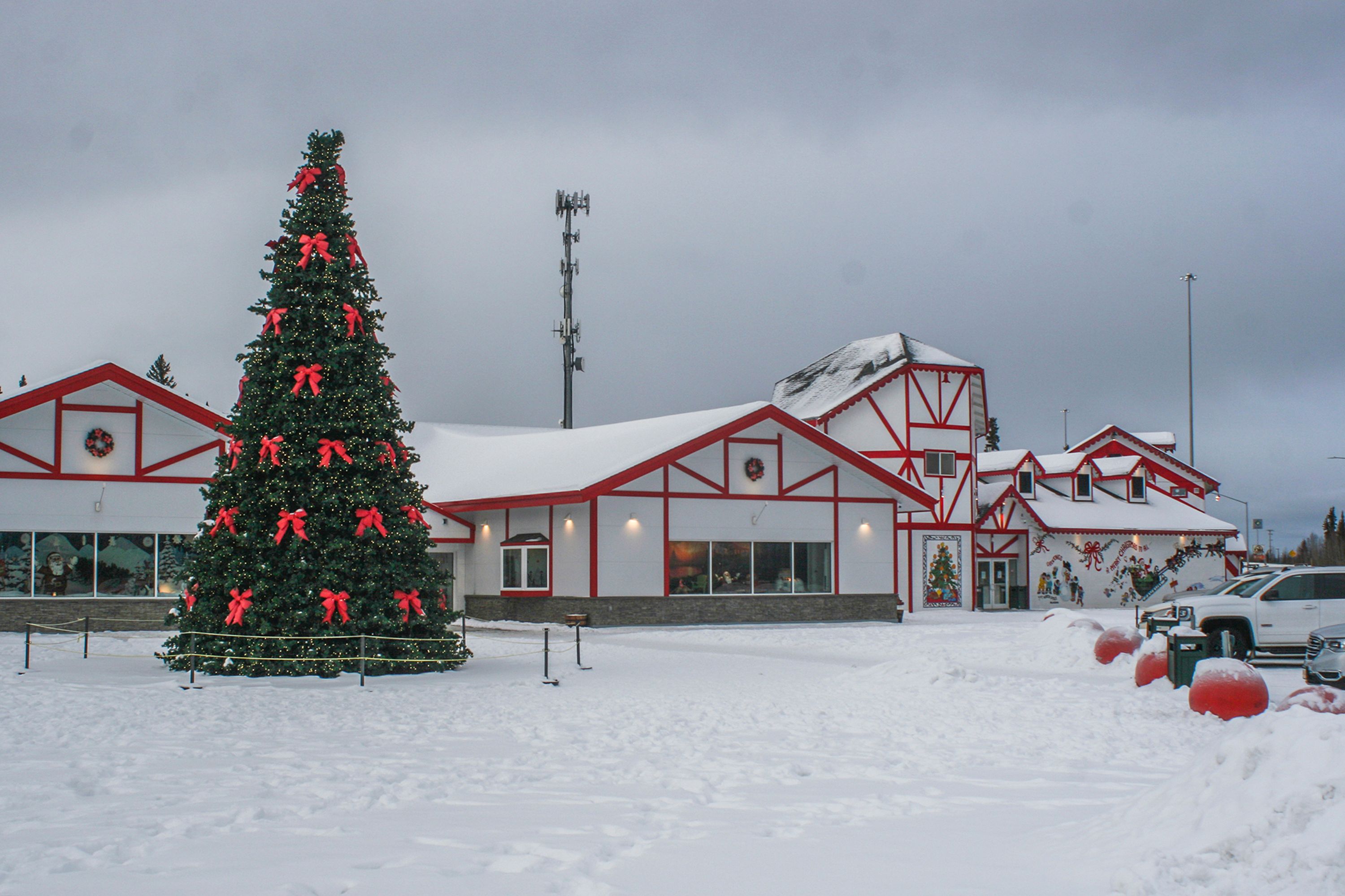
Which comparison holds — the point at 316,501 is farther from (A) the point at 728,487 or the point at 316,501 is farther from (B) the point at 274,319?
(A) the point at 728,487

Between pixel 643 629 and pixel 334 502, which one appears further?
pixel 643 629

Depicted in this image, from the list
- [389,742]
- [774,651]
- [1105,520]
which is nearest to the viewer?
[389,742]

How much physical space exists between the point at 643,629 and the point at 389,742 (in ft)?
57.8

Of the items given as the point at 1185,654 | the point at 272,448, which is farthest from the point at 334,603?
the point at 1185,654

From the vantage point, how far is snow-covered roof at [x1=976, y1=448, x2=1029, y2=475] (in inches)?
1861

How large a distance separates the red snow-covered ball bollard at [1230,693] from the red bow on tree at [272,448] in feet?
40.7

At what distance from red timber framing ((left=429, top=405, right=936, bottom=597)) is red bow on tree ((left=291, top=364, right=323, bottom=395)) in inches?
443

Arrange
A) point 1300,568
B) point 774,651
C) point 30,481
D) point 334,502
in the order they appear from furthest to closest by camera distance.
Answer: point 30,481, point 774,651, point 1300,568, point 334,502

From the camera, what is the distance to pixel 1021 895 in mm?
6434

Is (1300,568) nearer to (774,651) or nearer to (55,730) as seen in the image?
(774,651)

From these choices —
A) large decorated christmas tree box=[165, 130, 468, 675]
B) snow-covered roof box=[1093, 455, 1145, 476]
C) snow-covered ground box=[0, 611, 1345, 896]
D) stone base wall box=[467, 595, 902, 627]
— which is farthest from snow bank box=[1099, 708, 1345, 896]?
snow-covered roof box=[1093, 455, 1145, 476]

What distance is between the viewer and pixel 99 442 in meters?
27.4

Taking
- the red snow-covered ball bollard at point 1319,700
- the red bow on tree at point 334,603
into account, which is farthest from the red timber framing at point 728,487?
the red snow-covered ball bollard at point 1319,700

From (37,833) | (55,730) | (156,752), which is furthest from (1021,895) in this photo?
(55,730)
